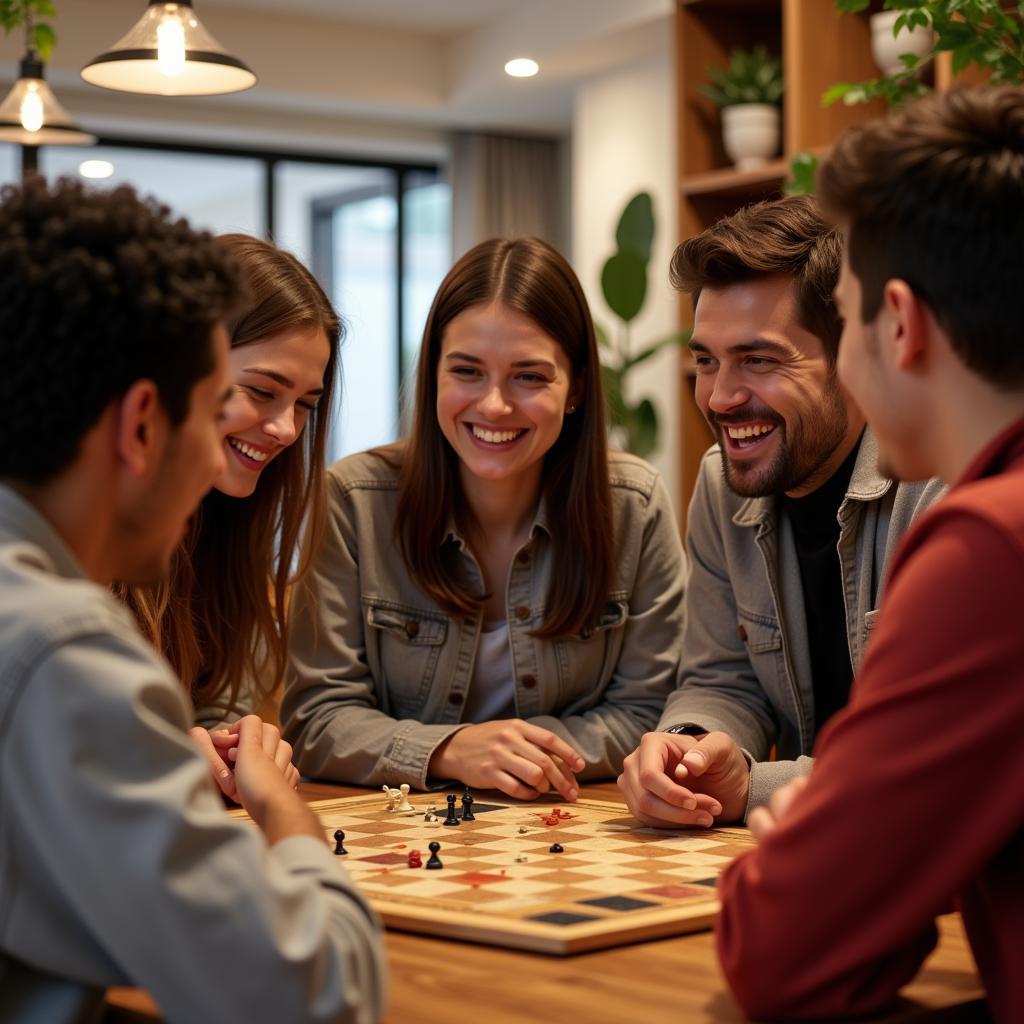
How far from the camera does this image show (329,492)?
2.81 m

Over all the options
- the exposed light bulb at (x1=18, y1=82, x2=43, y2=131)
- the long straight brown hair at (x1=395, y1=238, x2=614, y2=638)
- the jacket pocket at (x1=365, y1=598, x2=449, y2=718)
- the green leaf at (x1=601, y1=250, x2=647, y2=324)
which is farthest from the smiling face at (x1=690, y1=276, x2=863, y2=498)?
the green leaf at (x1=601, y1=250, x2=647, y2=324)

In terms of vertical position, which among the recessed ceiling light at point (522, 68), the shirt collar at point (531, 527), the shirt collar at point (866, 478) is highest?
the recessed ceiling light at point (522, 68)

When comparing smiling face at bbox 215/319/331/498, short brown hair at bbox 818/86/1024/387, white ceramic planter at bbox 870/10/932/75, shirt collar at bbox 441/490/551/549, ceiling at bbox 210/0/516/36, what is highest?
ceiling at bbox 210/0/516/36

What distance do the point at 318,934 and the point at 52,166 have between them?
830 centimetres

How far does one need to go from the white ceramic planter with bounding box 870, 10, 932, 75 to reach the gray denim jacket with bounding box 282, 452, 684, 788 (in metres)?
2.74

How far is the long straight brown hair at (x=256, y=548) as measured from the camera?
2.58 meters

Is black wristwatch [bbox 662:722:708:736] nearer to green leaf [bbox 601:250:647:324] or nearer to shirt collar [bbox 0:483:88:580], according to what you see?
shirt collar [bbox 0:483:88:580]

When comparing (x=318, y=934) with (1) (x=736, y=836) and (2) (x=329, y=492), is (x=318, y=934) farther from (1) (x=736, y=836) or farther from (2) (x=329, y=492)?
(2) (x=329, y=492)

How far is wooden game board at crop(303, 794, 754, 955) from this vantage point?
1.53 m

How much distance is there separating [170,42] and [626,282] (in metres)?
3.75

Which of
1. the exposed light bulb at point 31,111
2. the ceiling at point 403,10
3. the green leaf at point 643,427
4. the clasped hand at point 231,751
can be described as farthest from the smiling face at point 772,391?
the ceiling at point 403,10

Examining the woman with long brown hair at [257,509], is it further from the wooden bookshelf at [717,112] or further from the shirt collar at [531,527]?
the wooden bookshelf at [717,112]

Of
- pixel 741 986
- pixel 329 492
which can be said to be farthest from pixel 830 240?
pixel 741 986

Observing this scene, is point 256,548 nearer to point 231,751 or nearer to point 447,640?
point 447,640
